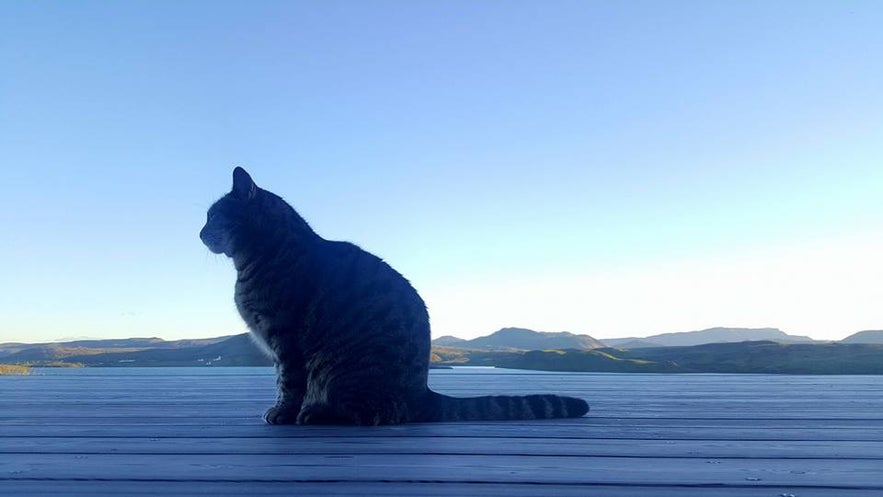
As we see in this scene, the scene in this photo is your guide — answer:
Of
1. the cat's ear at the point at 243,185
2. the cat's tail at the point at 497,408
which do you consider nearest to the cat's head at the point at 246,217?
the cat's ear at the point at 243,185

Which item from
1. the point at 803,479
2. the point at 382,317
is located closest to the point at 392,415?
the point at 382,317

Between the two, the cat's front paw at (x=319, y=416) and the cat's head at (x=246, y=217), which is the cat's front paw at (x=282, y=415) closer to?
the cat's front paw at (x=319, y=416)

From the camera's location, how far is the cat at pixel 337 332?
4906mm

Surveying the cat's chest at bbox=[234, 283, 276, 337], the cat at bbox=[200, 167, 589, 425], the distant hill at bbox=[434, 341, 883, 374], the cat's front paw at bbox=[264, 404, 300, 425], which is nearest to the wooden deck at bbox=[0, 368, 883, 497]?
the cat's front paw at bbox=[264, 404, 300, 425]

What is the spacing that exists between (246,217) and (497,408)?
7.49 ft

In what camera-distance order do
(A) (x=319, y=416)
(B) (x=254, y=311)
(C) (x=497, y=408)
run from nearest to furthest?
1. (A) (x=319, y=416)
2. (C) (x=497, y=408)
3. (B) (x=254, y=311)

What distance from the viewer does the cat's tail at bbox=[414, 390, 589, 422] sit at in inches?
197

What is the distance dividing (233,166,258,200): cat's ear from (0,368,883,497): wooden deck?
5.21 ft

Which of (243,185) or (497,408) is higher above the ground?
(243,185)

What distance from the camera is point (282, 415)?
4945 millimetres

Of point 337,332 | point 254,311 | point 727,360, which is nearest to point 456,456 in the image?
point 337,332

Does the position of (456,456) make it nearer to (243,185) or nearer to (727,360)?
(243,185)

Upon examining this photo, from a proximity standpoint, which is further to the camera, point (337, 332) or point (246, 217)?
point (246, 217)

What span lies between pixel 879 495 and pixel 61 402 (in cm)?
694
